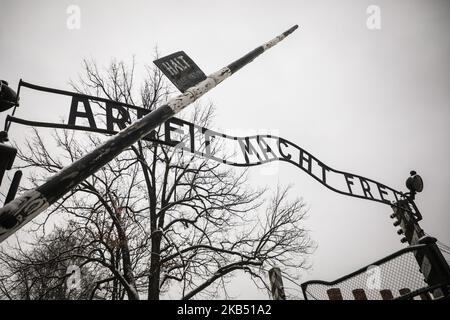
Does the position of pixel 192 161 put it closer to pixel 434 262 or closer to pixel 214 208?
pixel 214 208

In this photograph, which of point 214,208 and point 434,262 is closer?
point 434,262

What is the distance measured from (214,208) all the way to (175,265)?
2670 mm

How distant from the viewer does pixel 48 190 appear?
1239mm

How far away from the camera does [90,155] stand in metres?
1.45

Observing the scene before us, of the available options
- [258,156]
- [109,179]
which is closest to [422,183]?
[258,156]

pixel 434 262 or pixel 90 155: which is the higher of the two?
pixel 90 155

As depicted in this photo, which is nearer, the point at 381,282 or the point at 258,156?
the point at 258,156

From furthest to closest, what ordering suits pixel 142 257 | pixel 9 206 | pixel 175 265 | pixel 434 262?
pixel 142 257, pixel 175 265, pixel 434 262, pixel 9 206

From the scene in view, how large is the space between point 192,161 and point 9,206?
10101mm
